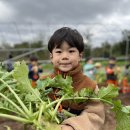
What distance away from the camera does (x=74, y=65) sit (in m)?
2.09

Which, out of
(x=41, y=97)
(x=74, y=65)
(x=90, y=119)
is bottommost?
(x=90, y=119)

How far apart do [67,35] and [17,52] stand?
17.8 meters

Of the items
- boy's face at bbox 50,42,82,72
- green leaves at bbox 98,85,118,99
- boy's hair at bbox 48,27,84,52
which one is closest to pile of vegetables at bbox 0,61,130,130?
green leaves at bbox 98,85,118,99

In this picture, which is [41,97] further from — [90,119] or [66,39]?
[66,39]

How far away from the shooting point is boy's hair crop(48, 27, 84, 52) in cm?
209

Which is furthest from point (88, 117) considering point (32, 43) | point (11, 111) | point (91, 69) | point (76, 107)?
point (32, 43)

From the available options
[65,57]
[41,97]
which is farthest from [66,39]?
[41,97]

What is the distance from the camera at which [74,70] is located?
212 cm

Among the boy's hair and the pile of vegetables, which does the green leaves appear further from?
the boy's hair

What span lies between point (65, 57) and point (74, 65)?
84 millimetres

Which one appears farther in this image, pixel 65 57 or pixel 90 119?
pixel 65 57

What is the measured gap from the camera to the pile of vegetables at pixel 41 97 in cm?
157

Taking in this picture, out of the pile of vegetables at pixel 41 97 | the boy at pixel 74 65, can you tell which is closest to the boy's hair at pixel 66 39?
the boy at pixel 74 65

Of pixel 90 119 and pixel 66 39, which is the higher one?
pixel 66 39
